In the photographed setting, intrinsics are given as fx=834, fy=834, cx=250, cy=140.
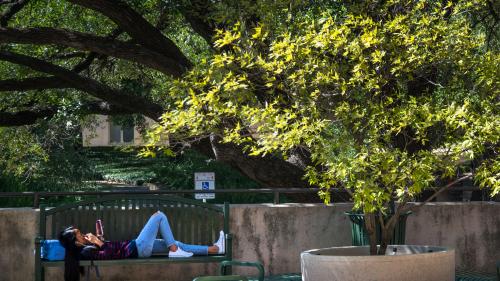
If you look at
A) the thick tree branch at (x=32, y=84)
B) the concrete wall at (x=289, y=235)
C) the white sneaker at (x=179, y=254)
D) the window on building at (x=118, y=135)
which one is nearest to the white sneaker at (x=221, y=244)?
the white sneaker at (x=179, y=254)

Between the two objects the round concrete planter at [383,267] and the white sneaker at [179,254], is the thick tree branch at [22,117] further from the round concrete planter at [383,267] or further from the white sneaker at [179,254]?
the round concrete planter at [383,267]

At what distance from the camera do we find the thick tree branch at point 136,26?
12.0m

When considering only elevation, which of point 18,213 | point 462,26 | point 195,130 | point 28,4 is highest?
point 28,4

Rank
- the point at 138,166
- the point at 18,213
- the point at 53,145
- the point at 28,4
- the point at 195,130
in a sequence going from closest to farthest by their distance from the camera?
the point at 195,130
the point at 18,213
the point at 28,4
the point at 53,145
the point at 138,166

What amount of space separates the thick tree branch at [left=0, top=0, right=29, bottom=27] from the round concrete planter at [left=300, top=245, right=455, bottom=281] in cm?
880

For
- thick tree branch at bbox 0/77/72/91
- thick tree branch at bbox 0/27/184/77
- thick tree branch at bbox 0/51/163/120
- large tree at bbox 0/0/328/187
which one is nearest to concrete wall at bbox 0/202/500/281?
large tree at bbox 0/0/328/187

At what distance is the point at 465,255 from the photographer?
396 inches

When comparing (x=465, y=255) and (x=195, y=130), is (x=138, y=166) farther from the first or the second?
(x=195, y=130)

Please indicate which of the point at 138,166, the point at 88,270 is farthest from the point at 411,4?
the point at 138,166

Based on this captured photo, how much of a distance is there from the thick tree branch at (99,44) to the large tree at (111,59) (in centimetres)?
1

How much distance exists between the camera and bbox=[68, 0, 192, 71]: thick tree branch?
39.3ft

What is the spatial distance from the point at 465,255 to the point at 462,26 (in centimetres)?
325

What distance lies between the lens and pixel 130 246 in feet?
27.2

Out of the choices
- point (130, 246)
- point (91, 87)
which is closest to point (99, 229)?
point (130, 246)
